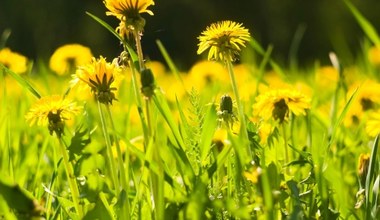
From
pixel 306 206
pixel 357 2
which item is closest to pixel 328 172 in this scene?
pixel 306 206

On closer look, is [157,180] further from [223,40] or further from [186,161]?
[223,40]

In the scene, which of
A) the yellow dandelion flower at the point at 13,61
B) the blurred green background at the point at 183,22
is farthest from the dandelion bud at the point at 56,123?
the blurred green background at the point at 183,22

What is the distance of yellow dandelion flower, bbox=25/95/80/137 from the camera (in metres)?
0.99

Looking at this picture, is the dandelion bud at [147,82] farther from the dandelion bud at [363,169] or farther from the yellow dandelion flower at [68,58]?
the yellow dandelion flower at [68,58]

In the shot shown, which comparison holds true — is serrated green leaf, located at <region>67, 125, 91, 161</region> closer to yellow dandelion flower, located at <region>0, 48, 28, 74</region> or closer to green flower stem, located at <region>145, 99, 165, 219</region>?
green flower stem, located at <region>145, 99, 165, 219</region>

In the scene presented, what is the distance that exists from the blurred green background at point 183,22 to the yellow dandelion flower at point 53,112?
14948mm

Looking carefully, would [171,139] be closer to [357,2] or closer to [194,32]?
[357,2]

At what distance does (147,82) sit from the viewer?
34.3 inches

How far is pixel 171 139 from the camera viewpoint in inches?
39.8

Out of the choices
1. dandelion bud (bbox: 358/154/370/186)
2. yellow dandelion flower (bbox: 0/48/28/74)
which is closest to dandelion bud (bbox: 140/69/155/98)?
dandelion bud (bbox: 358/154/370/186)

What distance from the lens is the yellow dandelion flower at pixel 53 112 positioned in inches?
39.0

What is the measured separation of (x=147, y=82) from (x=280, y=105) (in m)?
0.36

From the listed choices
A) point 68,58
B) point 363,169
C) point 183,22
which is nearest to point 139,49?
point 363,169

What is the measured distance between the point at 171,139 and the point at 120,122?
1.08 metres
